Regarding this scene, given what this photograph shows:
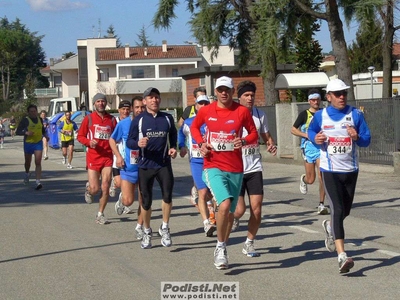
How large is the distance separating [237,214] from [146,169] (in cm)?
125

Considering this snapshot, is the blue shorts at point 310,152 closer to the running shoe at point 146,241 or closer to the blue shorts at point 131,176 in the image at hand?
the blue shorts at point 131,176

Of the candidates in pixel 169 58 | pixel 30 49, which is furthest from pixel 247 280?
pixel 30 49

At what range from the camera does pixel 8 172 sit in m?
24.9

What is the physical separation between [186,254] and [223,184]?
5.15 feet

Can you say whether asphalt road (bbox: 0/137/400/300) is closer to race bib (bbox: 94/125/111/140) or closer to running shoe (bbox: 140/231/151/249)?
running shoe (bbox: 140/231/151/249)

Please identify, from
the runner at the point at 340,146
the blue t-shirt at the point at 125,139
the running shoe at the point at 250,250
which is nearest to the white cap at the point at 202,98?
the blue t-shirt at the point at 125,139

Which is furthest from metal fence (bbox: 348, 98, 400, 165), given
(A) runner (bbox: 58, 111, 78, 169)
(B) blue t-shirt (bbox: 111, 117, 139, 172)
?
(B) blue t-shirt (bbox: 111, 117, 139, 172)

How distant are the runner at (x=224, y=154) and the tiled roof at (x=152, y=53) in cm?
7372

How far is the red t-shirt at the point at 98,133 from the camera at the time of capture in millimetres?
12844

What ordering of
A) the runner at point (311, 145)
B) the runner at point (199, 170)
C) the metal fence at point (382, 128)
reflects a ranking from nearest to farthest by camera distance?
the runner at point (199, 170) → the runner at point (311, 145) → the metal fence at point (382, 128)

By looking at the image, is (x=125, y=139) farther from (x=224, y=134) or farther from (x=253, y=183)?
(x=224, y=134)

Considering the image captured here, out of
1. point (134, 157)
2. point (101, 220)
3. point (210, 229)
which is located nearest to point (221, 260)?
point (210, 229)

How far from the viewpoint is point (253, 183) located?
30.6 ft

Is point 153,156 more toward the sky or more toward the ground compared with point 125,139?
more toward the ground
